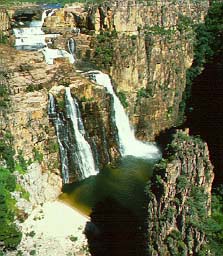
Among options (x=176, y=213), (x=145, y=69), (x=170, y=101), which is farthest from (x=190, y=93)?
(x=176, y=213)

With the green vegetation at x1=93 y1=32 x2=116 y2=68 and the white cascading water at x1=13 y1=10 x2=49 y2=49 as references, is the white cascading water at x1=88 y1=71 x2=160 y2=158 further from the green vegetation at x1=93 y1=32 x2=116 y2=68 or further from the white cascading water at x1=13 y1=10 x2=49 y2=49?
the white cascading water at x1=13 y1=10 x2=49 y2=49

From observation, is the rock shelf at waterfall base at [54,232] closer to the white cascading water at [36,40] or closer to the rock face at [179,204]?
the rock face at [179,204]

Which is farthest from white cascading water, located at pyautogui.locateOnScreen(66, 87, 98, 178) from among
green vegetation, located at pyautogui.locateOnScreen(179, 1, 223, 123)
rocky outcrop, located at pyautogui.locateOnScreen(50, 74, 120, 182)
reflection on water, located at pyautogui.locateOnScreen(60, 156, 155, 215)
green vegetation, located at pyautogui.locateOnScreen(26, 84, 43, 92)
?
green vegetation, located at pyautogui.locateOnScreen(179, 1, 223, 123)

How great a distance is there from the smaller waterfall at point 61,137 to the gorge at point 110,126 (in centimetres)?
5

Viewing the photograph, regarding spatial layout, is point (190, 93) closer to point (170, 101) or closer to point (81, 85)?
point (170, 101)

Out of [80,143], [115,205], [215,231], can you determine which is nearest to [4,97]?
[80,143]

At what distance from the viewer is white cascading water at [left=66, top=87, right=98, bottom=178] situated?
84.5ft

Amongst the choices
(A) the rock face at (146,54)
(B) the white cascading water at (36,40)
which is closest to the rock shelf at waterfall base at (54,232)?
(B) the white cascading water at (36,40)

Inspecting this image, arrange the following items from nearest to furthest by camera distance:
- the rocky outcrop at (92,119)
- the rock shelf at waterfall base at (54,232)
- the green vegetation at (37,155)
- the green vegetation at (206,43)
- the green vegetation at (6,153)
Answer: the rock shelf at waterfall base at (54,232)
the green vegetation at (6,153)
the green vegetation at (37,155)
the rocky outcrop at (92,119)
the green vegetation at (206,43)

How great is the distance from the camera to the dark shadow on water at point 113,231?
19.5 m

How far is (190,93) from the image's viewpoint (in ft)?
111

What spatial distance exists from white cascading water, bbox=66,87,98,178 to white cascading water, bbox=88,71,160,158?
9.77ft

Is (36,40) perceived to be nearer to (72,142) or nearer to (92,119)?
(92,119)

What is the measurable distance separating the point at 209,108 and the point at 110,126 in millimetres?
6992
